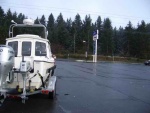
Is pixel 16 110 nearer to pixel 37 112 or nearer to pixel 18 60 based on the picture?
pixel 37 112

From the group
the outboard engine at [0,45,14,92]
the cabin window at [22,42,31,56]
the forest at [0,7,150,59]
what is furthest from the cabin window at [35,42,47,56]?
the forest at [0,7,150,59]

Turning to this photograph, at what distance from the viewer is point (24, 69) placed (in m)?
8.20

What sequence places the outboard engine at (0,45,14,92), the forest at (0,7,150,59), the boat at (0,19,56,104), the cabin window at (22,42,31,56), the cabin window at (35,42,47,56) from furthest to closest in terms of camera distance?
the forest at (0,7,150,59) → the cabin window at (35,42,47,56) → the cabin window at (22,42,31,56) → the boat at (0,19,56,104) → the outboard engine at (0,45,14,92)

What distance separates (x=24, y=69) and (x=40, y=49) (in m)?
2.25

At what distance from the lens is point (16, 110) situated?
851 cm

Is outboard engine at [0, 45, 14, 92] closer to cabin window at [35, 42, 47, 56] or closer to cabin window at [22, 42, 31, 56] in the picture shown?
cabin window at [22, 42, 31, 56]

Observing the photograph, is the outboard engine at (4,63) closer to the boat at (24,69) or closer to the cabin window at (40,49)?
the boat at (24,69)

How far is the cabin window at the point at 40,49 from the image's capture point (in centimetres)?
1014

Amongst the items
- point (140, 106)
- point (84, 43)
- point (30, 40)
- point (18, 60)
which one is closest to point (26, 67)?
point (18, 60)

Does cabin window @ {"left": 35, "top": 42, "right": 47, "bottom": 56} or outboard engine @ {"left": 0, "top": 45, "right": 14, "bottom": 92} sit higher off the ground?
cabin window @ {"left": 35, "top": 42, "right": 47, "bottom": 56}

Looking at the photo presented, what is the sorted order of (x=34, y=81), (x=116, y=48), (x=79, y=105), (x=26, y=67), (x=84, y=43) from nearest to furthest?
(x=26, y=67), (x=34, y=81), (x=79, y=105), (x=84, y=43), (x=116, y=48)

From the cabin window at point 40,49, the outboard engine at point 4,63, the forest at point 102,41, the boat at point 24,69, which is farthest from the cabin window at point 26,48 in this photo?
the forest at point 102,41

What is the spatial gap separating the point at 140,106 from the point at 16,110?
419 cm

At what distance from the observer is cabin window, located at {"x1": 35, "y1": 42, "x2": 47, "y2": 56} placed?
10138mm
